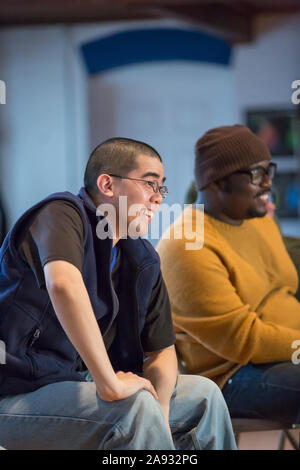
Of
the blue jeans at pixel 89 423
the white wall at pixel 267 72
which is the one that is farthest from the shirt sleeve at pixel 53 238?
the white wall at pixel 267 72

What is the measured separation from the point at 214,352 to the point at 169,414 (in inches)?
14.3

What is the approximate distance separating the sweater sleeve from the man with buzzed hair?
0.72ft

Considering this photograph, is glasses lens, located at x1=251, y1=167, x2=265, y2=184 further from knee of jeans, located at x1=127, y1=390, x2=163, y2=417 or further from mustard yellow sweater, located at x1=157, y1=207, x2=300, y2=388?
knee of jeans, located at x1=127, y1=390, x2=163, y2=417

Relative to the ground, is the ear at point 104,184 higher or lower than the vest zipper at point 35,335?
higher

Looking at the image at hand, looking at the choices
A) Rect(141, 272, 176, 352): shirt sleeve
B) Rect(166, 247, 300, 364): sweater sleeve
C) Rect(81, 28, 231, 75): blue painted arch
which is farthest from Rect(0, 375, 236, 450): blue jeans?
Rect(81, 28, 231, 75): blue painted arch

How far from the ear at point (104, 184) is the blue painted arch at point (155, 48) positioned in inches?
193

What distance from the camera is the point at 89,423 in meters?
1.21

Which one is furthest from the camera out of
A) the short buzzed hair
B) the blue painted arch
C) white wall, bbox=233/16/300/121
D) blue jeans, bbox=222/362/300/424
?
the blue painted arch

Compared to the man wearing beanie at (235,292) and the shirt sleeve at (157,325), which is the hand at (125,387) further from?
the man wearing beanie at (235,292)

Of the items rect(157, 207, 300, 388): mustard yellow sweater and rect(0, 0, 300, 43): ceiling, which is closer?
rect(157, 207, 300, 388): mustard yellow sweater

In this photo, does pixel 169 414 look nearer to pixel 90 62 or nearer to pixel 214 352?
pixel 214 352

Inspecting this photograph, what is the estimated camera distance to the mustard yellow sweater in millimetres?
1690

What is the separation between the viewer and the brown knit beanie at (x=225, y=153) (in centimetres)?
190

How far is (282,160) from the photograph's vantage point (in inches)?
232
